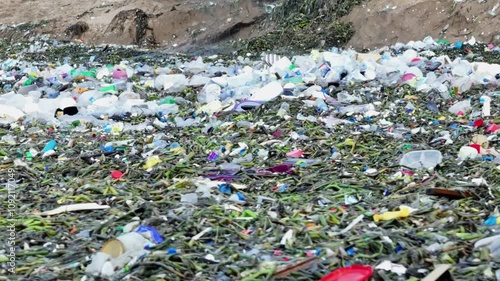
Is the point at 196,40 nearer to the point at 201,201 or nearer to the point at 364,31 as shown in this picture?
the point at 364,31

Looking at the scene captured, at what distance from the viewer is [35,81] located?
816cm

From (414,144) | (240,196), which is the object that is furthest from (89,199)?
(414,144)

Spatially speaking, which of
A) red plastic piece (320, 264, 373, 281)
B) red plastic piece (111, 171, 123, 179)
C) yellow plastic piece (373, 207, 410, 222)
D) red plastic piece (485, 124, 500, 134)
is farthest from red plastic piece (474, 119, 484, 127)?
red plastic piece (320, 264, 373, 281)

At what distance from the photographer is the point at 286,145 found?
486 cm

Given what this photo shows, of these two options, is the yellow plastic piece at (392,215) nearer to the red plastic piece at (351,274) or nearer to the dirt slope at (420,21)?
the red plastic piece at (351,274)

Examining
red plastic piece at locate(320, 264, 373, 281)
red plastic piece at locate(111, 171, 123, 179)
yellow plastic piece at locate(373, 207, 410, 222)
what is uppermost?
red plastic piece at locate(320, 264, 373, 281)

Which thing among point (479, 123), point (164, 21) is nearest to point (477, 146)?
point (479, 123)

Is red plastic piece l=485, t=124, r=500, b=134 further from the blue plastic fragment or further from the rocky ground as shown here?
the rocky ground

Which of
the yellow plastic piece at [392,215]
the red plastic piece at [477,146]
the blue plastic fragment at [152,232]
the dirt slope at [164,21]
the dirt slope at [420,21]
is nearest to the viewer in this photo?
the blue plastic fragment at [152,232]

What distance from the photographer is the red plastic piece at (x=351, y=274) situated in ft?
8.02

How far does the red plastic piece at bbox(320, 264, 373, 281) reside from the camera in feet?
8.02

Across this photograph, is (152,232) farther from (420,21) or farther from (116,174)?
(420,21)

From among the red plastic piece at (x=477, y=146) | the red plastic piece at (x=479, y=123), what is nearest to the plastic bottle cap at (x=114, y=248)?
the red plastic piece at (x=477, y=146)

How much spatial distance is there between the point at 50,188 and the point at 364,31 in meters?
8.69
